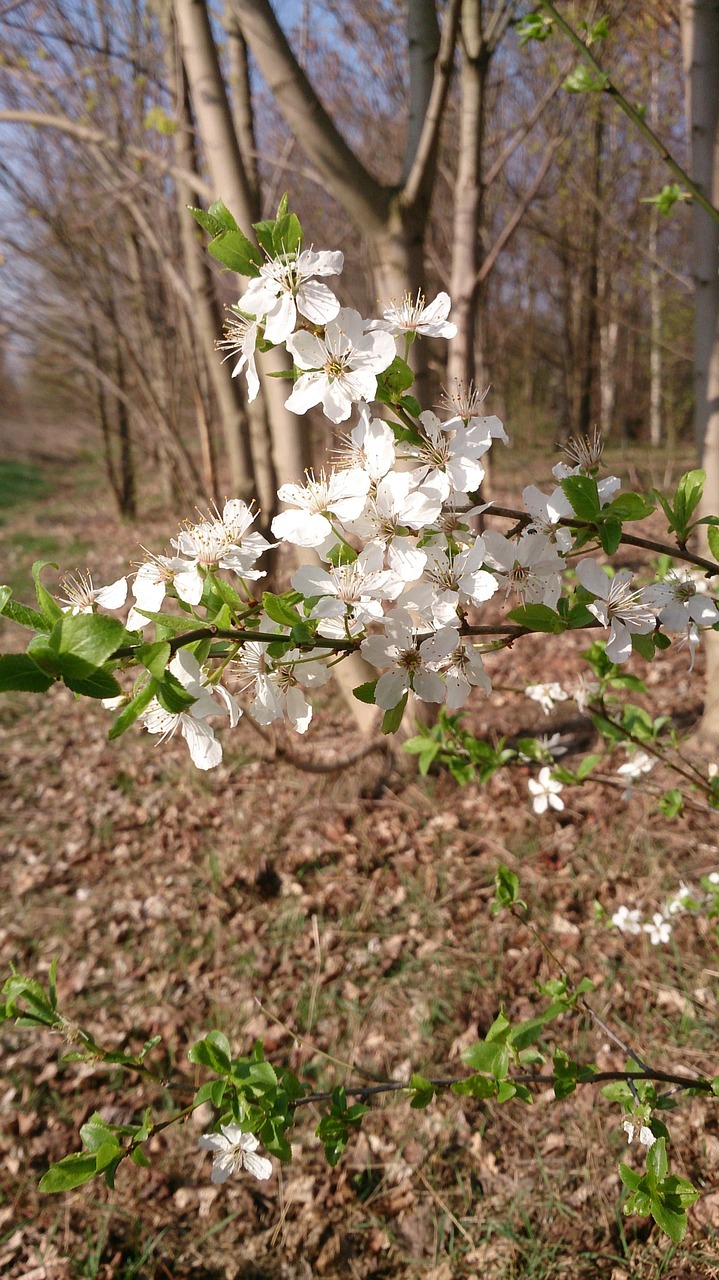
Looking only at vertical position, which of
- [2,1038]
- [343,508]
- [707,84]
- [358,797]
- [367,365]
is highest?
[707,84]

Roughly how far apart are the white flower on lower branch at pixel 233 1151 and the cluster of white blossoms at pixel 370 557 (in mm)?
829

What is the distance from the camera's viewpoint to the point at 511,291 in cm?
1233

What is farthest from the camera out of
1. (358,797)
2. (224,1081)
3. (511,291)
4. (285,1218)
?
(511,291)

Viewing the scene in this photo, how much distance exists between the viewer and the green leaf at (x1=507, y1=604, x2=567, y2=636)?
868mm

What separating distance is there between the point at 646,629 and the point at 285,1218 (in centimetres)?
189

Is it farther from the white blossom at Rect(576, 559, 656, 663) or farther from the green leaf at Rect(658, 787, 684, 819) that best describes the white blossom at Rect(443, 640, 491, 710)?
the green leaf at Rect(658, 787, 684, 819)

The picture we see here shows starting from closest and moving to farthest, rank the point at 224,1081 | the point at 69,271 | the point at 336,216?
the point at 224,1081 < the point at 69,271 < the point at 336,216

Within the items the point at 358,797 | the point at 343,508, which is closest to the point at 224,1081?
the point at 343,508

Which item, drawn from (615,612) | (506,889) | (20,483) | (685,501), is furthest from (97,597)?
(20,483)

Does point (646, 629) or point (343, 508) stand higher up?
point (343, 508)

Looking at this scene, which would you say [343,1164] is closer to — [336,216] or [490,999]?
[490,999]

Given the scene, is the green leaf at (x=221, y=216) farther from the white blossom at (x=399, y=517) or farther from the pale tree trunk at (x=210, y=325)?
the pale tree trunk at (x=210, y=325)

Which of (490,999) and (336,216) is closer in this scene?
(490,999)

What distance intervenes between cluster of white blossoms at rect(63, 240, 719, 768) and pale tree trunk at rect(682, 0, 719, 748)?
2.10 meters
